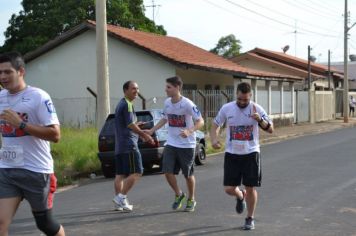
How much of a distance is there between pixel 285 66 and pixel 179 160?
38400 mm

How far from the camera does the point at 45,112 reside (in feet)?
15.7

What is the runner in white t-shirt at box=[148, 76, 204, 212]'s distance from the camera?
321 inches

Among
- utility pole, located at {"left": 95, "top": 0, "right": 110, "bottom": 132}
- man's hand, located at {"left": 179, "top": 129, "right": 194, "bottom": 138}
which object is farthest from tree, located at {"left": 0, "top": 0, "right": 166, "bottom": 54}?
man's hand, located at {"left": 179, "top": 129, "right": 194, "bottom": 138}

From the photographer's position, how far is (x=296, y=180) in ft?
36.1

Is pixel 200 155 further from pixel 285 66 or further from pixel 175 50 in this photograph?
pixel 285 66

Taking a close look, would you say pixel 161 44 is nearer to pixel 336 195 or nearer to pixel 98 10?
pixel 98 10

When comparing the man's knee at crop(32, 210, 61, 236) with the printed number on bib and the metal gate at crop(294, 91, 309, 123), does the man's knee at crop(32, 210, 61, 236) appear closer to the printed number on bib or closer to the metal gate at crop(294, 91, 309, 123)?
the printed number on bib

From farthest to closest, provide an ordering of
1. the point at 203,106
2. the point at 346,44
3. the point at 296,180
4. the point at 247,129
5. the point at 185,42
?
1. the point at 346,44
2. the point at 185,42
3. the point at 203,106
4. the point at 296,180
5. the point at 247,129

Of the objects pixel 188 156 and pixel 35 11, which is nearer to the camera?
pixel 188 156

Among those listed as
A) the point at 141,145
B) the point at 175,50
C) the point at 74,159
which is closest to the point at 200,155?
the point at 141,145

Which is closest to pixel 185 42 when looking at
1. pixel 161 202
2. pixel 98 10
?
pixel 98 10

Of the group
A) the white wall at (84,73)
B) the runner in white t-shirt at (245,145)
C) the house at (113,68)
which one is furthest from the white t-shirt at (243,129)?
the white wall at (84,73)

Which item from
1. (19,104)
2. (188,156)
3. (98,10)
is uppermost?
(98,10)

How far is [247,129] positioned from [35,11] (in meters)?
33.2
